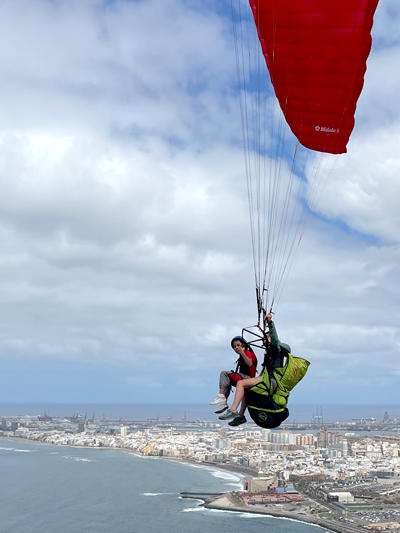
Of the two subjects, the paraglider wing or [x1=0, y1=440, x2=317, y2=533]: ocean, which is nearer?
the paraglider wing

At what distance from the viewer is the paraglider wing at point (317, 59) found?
549 cm

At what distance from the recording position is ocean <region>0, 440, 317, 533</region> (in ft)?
74.6

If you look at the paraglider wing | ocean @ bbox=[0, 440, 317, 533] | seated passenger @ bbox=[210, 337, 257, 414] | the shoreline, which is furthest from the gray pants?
the shoreline

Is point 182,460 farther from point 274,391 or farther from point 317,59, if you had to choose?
point 317,59

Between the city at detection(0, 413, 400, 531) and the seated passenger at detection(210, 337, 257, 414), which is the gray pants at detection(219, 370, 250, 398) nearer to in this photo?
the seated passenger at detection(210, 337, 257, 414)

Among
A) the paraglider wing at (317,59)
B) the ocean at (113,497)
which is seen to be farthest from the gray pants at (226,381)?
the ocean at (113,497)

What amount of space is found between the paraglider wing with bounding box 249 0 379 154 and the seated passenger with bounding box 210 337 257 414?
248 centimetres

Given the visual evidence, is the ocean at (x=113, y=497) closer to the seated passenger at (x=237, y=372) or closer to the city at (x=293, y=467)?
the city at (x=293, y=467)

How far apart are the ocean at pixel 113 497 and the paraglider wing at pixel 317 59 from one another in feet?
63.0

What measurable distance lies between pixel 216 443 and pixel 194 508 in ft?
82.7

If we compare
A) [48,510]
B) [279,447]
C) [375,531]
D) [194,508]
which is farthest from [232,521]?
[279,447]

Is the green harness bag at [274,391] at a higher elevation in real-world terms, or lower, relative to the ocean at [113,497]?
higher

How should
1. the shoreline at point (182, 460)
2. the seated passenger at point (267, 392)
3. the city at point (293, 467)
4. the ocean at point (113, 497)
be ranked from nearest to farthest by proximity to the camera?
the seated passenger at point (267, 392)
the ocean at point (113, 497)
the city at point (293, 467)
the shoreline at point (182, 460)

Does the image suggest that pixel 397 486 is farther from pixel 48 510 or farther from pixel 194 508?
pixel 48 510
